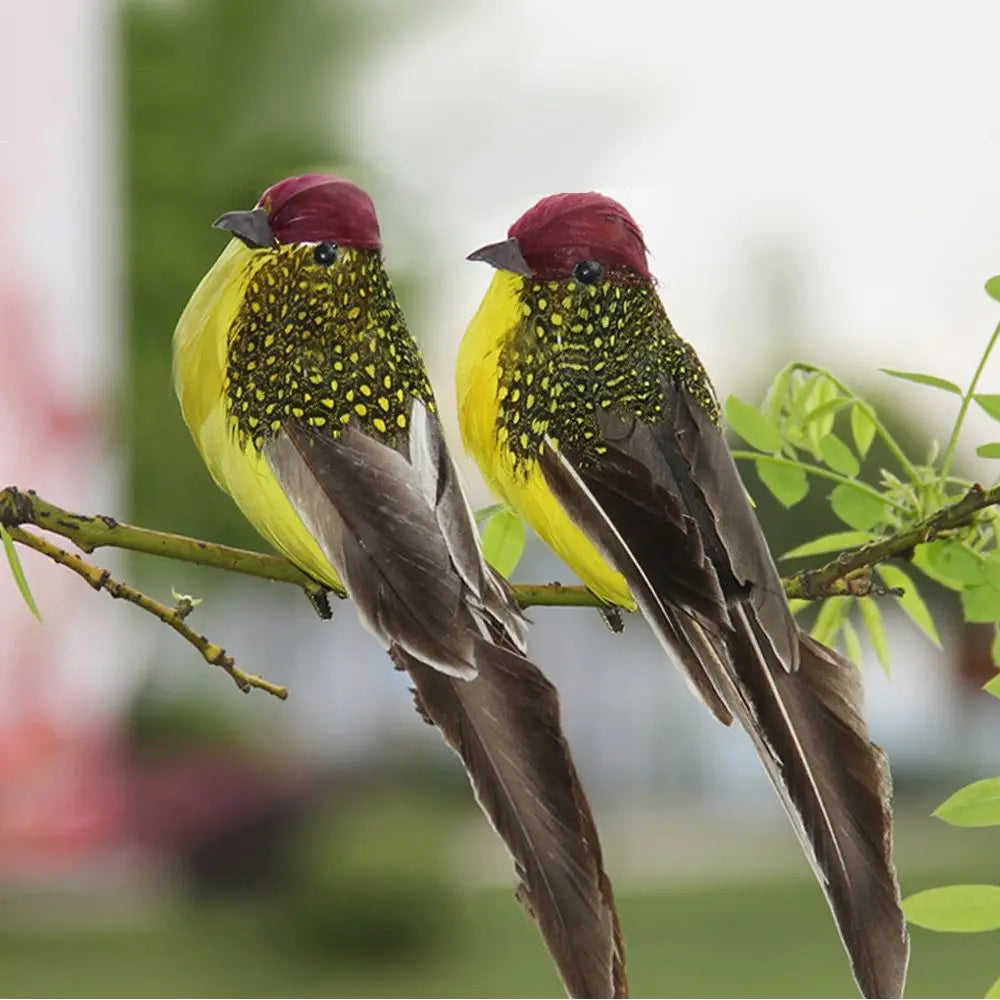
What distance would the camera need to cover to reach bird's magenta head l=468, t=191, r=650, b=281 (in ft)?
1.55

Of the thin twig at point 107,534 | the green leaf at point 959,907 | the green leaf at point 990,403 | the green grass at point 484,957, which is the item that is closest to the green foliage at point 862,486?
the green leaf at point 990,403

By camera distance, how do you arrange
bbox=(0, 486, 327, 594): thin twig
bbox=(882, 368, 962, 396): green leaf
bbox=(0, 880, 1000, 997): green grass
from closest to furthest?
bbox=(0, 486, 327, 594): thin twig
bbox=(882, 368, 962, 396): green leaf
bbox=(0, 880, 1000, 997): green grass

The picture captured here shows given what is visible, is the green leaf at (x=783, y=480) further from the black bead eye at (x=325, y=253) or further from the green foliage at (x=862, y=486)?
the black bead eye at (x=325, y=253)

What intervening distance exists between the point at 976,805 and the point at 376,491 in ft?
0.76

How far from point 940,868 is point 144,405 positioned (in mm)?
2119

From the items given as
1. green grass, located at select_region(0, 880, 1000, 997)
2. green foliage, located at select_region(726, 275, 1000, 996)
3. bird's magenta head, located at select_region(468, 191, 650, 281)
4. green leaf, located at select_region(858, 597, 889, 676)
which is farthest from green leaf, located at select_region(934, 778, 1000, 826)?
green grass, located at select_region(0, 880, 1000, 997)

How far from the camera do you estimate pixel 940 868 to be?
3268 mm

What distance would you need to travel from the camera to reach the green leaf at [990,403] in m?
0.52

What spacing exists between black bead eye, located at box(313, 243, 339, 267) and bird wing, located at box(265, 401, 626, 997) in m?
0.07

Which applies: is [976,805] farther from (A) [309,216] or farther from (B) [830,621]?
(A) [309,216]

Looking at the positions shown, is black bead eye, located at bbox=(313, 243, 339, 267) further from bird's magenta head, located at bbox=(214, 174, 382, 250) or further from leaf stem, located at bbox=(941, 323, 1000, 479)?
leaf stem, located at bbox=(941, 323, 1000, 479)

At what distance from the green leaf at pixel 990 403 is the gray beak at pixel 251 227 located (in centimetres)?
26

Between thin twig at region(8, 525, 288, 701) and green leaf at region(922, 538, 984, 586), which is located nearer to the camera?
thin twig at region(8, 525, 288, 701)

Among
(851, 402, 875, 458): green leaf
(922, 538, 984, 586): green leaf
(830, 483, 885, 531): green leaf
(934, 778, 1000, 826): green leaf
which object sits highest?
(851, 402, 875, 458): green leaf
